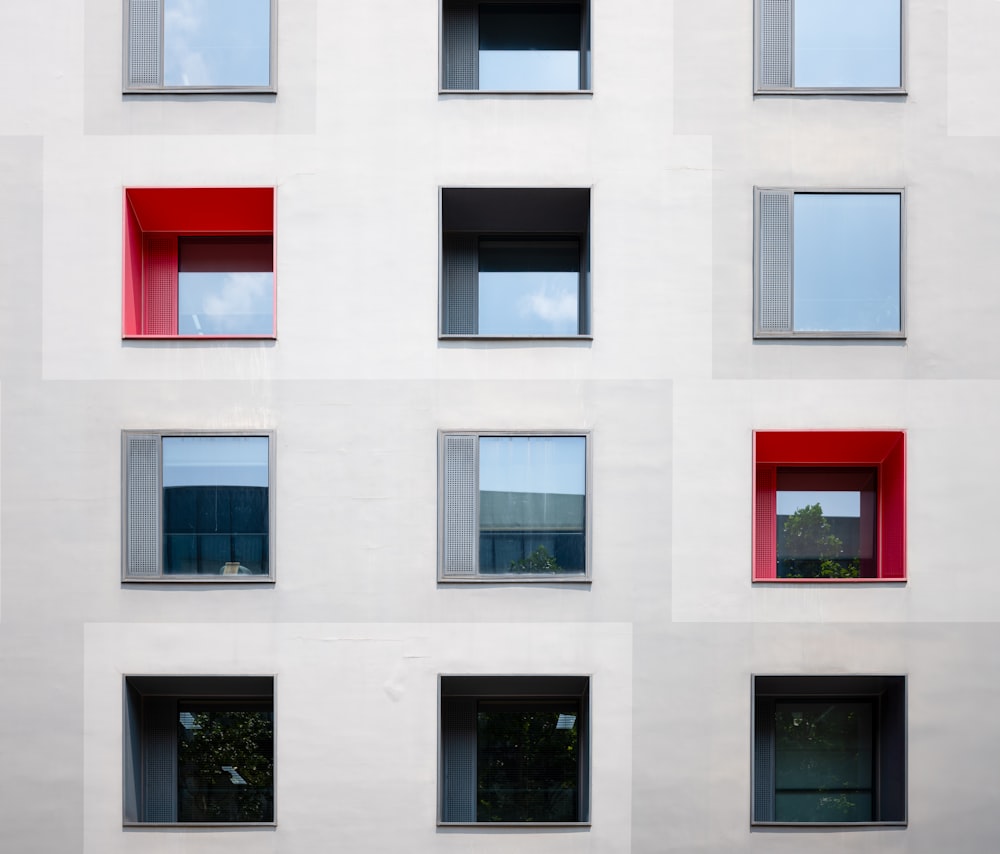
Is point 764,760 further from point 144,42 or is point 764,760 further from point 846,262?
point 144,42

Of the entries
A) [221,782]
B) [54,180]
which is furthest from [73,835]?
[54,180]

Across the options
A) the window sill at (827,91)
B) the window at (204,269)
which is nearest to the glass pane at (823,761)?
the window sill at (827,91)

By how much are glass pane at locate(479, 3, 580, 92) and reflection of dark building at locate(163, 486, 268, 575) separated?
6.80 m

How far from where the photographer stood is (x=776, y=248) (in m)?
12.8

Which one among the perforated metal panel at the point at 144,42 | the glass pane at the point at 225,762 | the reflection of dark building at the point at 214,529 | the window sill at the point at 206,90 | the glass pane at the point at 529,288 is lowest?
the glass pane at the point at 225,762

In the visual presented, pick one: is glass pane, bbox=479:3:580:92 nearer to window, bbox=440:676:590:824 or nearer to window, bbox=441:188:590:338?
window, bbox=441:188:590:338

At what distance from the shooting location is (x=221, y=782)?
1352 centimetres

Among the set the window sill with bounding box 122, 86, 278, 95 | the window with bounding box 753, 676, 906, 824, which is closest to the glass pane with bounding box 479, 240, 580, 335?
the window sill with bounding box 122, 86, 278, 95

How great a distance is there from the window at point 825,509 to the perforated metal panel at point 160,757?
839 centimetres

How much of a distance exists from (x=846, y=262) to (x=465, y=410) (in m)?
5.43

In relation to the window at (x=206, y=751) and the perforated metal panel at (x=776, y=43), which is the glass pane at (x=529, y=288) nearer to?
the perforated metal panel at (x=776, y=43)

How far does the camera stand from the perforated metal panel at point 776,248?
41.9ft

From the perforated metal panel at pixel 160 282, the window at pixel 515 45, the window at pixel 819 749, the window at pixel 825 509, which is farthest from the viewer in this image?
the window at pixel 515 45

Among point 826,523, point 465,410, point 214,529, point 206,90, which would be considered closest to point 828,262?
point 826,523
